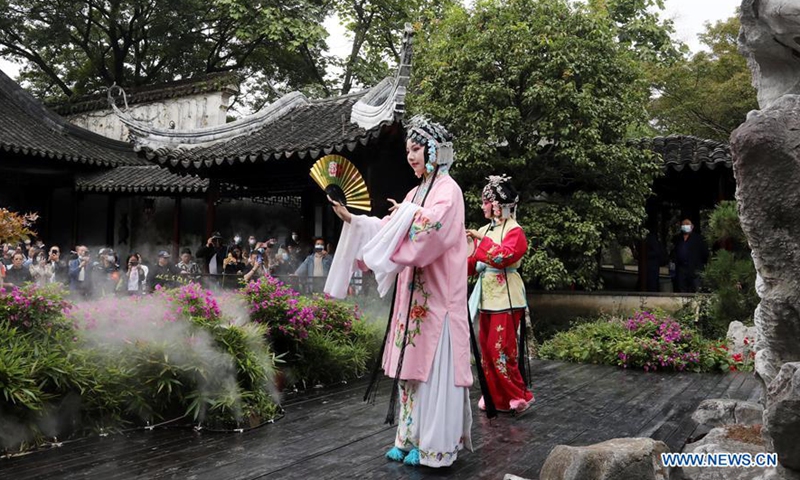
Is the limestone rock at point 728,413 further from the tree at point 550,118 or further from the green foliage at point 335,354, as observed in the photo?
the tree at point 550,118

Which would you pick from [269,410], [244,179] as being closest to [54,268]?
[244,179]

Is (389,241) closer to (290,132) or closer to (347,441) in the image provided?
(347,441)

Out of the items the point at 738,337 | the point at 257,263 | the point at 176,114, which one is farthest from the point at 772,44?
the point at 176,114

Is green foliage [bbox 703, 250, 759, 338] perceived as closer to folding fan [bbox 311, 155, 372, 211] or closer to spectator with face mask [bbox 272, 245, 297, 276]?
folding fan [bbox 311, 155, 372, 211]

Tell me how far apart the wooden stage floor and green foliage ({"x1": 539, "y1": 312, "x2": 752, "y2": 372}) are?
61.6 inches

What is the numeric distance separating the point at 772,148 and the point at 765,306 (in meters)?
0.69

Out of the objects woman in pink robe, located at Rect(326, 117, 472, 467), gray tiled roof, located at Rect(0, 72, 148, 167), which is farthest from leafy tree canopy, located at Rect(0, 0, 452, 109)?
woman in pink robe, located at Rect(326, 117, 472, 467)

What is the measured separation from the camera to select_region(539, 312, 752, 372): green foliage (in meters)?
8.19

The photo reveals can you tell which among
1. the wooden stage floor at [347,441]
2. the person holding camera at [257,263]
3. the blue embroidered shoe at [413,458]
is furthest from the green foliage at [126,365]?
the person holding camera at [257,263]

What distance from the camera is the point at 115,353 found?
16.0 feet

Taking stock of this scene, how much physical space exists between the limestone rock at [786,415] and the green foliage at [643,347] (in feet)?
19.9

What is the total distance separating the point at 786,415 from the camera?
2340mm

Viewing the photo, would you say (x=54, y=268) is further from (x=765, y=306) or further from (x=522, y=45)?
(x=765, y=306)

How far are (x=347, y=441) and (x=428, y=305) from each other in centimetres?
121
